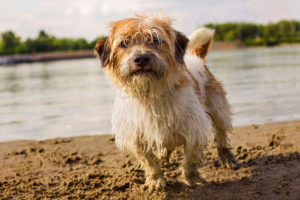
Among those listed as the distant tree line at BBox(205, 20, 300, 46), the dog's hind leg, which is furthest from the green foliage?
the dog's hind leg

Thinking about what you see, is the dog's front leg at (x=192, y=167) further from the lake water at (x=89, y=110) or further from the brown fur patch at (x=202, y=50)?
the lake water at (x=89, y=110)

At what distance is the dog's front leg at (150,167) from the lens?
4570mm

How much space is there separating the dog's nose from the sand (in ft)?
5.19

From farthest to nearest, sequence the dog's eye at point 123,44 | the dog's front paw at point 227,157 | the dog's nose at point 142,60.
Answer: the dog's front paw at point 227,157
the dog's eye at point 123,44
the dog's nose at point 142,60

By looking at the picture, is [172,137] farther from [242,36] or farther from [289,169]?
[242,36]

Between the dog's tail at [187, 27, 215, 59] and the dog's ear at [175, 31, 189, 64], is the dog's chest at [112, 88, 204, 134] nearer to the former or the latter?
the dog's ear at [175, 31, 189, 64]

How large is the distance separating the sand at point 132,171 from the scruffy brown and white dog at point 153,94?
378 millimetres

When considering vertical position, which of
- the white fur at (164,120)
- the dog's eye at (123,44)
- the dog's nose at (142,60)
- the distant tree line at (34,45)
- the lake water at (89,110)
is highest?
the dog's eye at (123,44)

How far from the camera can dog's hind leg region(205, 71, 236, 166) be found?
551 centimetres

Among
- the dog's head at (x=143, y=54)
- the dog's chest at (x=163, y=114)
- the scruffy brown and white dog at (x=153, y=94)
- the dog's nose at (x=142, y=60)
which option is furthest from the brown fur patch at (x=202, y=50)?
the dog's nose at (x=142, y=60)

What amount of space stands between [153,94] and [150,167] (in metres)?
1.05

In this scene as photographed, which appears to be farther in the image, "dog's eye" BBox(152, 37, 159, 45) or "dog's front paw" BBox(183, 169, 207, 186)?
"dog's front paw" BBox(183, 169, 207, 186)

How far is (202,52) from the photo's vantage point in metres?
6.20

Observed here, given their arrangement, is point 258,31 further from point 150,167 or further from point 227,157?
point 150,167
